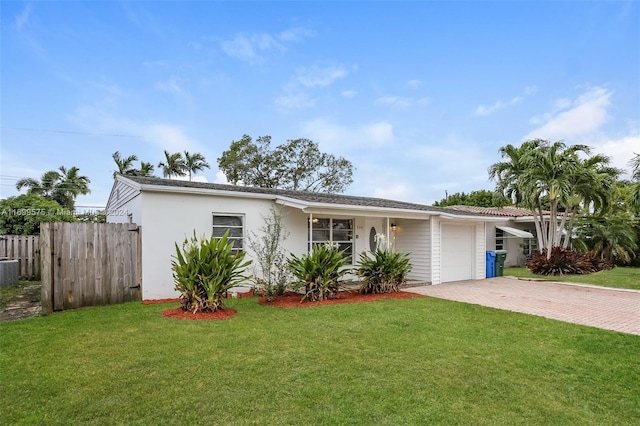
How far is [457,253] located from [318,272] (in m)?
7.19

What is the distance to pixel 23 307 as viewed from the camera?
777cm

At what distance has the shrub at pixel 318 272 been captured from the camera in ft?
28.8

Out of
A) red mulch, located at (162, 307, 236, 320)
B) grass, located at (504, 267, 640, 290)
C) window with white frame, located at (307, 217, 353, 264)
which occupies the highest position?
window with white frame, located at (307, 217, 353, 264)

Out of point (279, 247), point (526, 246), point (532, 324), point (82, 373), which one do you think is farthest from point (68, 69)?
point (526, 246)

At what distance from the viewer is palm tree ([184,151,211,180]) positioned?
33688 mm

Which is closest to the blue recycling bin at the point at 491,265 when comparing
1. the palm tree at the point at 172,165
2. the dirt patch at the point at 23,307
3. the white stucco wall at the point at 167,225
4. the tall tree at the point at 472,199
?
the white stucco wall at the point at 167,225

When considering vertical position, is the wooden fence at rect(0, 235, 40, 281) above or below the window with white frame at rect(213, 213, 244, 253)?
below

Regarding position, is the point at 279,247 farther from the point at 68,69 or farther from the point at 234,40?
the point at 68,69

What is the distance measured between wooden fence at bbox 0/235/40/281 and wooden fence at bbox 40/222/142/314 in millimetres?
7332

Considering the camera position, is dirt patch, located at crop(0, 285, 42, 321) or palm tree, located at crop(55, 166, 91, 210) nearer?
dirt patch, located at crop(0, 285, 42, 321)

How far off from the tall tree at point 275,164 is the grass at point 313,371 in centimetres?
A: 2393

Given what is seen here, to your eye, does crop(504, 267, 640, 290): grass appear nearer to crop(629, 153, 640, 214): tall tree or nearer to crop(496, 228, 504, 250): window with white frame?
crop(629, 153, 640, 214): tall tree

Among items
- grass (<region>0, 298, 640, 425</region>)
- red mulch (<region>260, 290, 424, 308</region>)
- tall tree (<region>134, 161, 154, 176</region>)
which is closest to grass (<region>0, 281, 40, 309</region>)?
grass (<region>0, 298, 640, 425</region>)

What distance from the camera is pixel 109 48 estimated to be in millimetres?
11602
